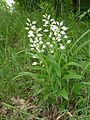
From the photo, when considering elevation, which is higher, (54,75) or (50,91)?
(54,75)

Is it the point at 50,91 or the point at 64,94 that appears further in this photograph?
the point at 50,91

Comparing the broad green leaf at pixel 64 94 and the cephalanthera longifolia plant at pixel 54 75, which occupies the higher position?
the cephalanthera longifolia plant at pixel 54 75

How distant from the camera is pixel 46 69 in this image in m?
2.58

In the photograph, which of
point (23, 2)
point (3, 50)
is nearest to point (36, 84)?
point (3, 50)

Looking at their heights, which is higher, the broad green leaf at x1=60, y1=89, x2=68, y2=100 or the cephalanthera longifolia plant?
the cephalanthera longifolia plant

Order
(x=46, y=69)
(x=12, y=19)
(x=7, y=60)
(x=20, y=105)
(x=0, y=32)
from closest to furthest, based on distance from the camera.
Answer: (x=46, y=69) < (x=20, y=105) < (x=7, y=60) < (x=0, y=32) < (x=12, y=19)

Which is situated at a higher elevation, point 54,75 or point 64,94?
point 54,75

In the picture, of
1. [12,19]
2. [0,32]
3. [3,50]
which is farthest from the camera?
[12,19]

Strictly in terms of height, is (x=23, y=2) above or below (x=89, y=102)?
above

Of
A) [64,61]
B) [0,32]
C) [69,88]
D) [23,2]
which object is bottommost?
[69,88]

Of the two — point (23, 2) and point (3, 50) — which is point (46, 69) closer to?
point (3, 50)

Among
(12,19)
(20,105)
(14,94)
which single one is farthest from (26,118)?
(12,19)

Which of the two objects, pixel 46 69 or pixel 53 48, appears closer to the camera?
pixel 46 69

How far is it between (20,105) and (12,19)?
1.99 m
